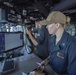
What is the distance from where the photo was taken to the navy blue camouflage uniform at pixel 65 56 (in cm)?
141

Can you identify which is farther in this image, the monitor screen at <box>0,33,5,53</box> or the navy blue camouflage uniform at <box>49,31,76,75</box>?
the monitor screen at <box>0,33,5,53</box>

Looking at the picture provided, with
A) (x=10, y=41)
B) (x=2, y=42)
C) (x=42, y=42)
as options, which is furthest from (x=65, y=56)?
(x=42, y=42)

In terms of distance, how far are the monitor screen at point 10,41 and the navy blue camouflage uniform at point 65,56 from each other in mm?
639

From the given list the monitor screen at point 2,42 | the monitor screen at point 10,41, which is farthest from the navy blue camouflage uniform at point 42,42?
the monitor screen at point 2,42

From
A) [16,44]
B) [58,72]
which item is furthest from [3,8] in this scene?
[58,72]

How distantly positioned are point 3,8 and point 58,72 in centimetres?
157

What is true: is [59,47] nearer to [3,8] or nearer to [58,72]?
[58,72]

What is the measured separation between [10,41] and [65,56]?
36.7 inches

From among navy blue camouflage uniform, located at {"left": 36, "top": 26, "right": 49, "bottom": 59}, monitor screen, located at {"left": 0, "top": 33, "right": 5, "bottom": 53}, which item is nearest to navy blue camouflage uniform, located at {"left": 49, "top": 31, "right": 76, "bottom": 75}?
monitor screen, located at {"left": 0, "top": 33, "right": 5, "bottom": 53}

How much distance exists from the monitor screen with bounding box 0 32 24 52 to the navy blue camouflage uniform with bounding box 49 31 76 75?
0.64m

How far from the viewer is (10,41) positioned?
6.93 feet

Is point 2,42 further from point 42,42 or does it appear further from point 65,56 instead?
point 42,42

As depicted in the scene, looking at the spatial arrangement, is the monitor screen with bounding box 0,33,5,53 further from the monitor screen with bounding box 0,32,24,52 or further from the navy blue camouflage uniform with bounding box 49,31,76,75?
the navy blue camouflage uniform with bounding box 49,31,76,75

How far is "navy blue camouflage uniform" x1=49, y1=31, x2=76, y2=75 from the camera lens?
1.41 metres
